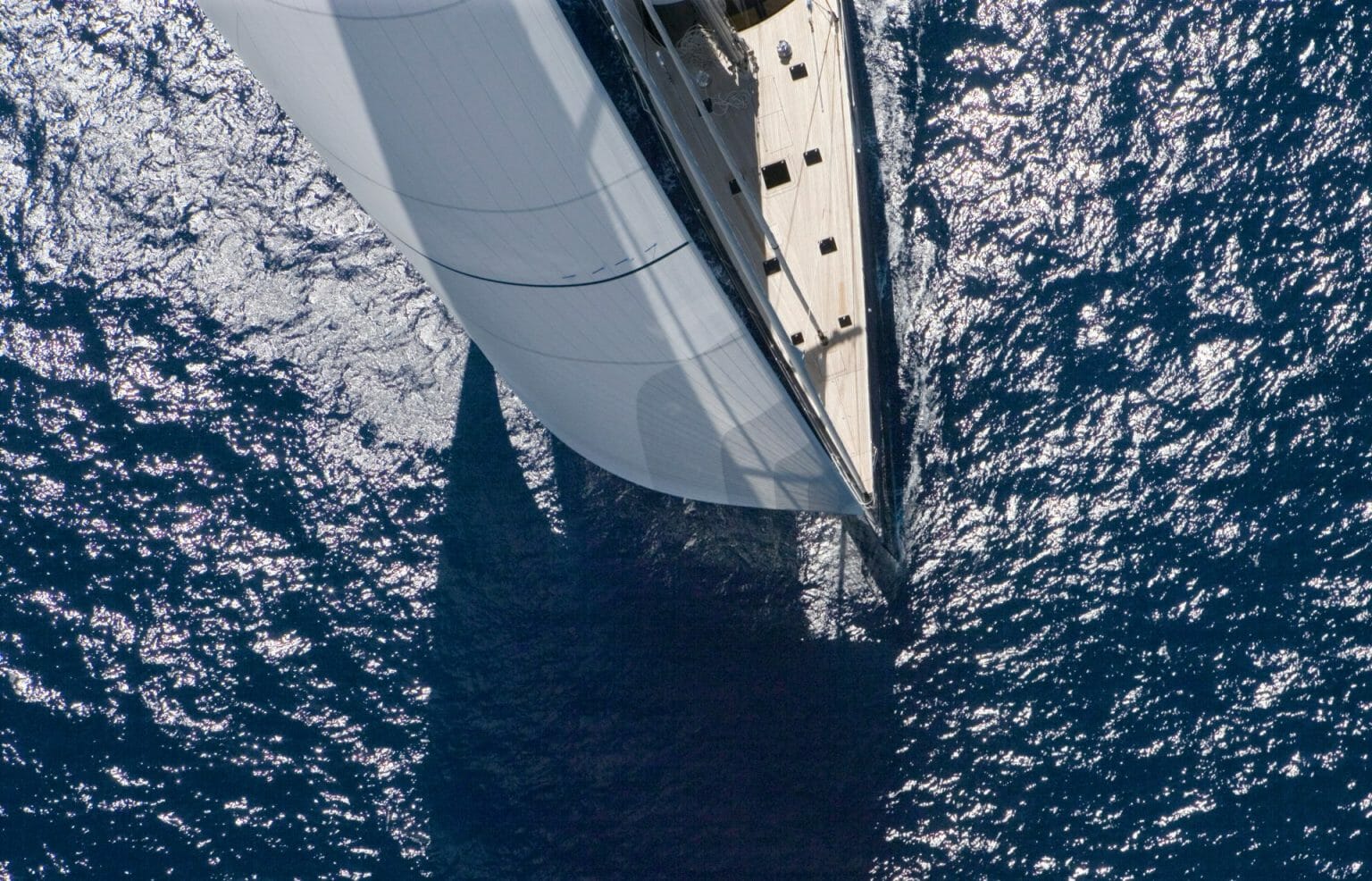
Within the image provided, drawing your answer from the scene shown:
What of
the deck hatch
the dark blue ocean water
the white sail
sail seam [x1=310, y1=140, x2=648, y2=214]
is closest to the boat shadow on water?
the dark blue ocean water

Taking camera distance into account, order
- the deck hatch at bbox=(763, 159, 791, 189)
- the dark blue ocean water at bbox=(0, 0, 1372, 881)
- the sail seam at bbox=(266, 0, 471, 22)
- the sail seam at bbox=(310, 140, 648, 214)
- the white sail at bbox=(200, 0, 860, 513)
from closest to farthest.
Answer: the sail seam at bbox=(266, 0, 471, 22)
the white sail at bbox=(200, 0, 860, 513)
the sail seam at bbox=(310, 140, 648, 214)
the dark blue ocean water at bbox=(0, 0, 1372, 881)
the deck hatch at bbox=(763, 159, 791, 189)

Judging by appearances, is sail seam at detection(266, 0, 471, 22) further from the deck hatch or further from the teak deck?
the deck hatch

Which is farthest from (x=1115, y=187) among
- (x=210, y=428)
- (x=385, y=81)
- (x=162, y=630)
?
(x=162, y=630)

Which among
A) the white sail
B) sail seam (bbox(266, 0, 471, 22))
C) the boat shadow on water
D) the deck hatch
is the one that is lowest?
the boat shadow on water

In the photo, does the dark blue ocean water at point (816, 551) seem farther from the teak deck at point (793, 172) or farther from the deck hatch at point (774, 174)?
the deck hatch at point (774, 174)

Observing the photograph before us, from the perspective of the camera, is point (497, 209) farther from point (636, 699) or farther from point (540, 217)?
point (636, 699)

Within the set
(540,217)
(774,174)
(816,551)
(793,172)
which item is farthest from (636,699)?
(793,172)
